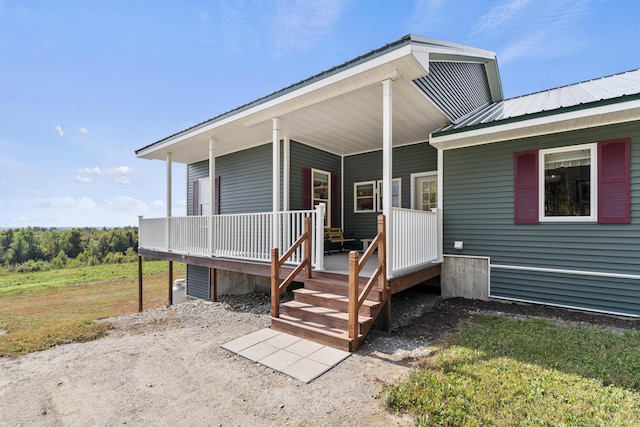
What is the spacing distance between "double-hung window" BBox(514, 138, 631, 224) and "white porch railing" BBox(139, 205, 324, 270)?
3801 millimetres

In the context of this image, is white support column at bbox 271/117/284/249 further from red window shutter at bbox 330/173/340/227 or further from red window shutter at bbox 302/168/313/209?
red window shutter at bbox 330/173/340/227

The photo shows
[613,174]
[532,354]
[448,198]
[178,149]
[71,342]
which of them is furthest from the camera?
[178,149]

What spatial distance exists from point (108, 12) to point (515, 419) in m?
10.2

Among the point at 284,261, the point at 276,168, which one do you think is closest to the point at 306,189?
the point at 276,168

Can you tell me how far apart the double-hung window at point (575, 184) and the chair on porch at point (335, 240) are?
4000 mm

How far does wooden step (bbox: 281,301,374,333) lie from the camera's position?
3674mm

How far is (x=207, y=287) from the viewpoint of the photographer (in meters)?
9.27

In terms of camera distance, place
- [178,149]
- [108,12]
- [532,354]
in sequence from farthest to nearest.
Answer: [178,149] < [108,12] < [532,354]

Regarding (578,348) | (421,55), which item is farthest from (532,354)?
(421,55)

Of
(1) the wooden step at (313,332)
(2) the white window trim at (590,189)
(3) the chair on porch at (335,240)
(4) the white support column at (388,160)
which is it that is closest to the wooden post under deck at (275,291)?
(1) the wooden step at (313,332)

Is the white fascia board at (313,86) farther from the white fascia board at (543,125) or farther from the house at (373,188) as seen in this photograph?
the white fascia board at (543,125)

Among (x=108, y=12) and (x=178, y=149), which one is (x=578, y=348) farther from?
(x=108, y=12)

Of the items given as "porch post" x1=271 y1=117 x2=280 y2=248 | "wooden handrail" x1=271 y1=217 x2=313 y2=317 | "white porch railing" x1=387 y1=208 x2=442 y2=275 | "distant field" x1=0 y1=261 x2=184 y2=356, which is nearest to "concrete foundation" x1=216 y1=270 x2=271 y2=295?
"porch post" x1=271 y1=117 x2=280 y2=248

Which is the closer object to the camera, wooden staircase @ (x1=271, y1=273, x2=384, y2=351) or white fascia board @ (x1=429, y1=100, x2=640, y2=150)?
wooden staircase @ (x1=271, y1=273, x2=384, y2=351)
